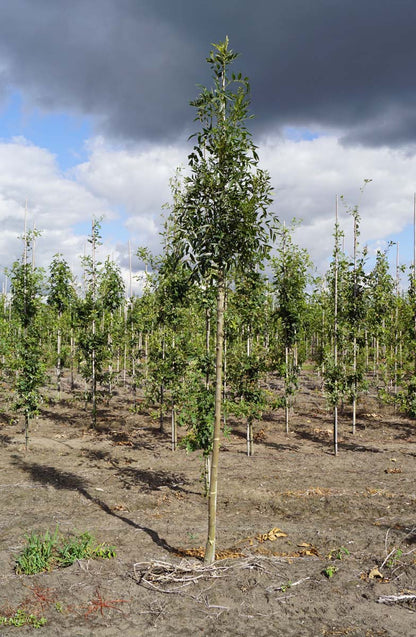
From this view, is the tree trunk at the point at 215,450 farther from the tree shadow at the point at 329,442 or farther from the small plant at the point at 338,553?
the tree shadow at the point at 329,442

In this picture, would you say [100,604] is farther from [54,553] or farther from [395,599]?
[395,599]

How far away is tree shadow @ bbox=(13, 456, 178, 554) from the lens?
877 centimetres

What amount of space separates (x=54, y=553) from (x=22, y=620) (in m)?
2.06

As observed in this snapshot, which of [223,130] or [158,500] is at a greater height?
[223,130]

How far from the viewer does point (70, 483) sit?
12.4 metres

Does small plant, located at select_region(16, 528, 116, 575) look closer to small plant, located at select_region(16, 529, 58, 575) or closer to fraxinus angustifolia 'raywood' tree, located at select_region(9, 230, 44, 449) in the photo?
small plant, located at select_region(16, 529, 58, 575)

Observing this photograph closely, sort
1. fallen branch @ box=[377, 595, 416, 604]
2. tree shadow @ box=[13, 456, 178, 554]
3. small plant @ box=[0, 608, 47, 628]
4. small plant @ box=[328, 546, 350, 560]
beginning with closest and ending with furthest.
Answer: small plant @ box=[0, 608, 47, 628] → fallen branch @ box=[377, 595, 416, 604] → small plant @ box=[328, 546, 350, 560] → tree shadow @ box=[13, 456, 178, 554]

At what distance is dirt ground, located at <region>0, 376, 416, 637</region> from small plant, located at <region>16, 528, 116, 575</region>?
21 centimetres

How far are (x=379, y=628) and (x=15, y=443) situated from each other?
14.7m

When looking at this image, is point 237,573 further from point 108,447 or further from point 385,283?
point 385,283

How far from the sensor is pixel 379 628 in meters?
5.76

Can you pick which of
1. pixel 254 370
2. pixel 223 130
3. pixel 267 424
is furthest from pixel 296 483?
pixel 223 130

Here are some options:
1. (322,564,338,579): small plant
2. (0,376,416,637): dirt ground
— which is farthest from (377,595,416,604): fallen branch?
(322,564,338,579): small plant

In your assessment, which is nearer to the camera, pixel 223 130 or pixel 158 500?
pixel 223 130
